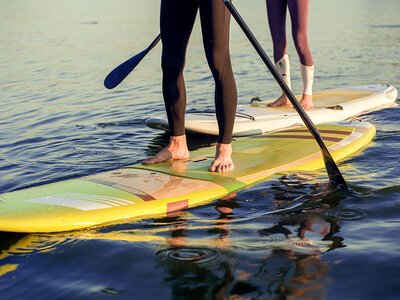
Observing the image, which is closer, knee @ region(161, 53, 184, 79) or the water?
the water

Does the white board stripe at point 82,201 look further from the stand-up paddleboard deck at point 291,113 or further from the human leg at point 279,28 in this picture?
the human leg at point 279,28

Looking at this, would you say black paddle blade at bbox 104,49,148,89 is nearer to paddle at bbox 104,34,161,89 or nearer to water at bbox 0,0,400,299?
paddle at bbox 104,34,161,89

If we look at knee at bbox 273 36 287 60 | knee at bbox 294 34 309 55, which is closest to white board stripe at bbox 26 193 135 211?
knee at bbox 294 34 309 55

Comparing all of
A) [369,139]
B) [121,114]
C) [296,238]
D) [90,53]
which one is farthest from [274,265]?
[90,53]

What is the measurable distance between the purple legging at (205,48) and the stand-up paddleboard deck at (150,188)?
1.16 ft

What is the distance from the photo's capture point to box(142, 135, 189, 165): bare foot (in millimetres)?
3883

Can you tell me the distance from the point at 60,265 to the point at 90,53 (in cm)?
1080

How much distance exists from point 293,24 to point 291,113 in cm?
97

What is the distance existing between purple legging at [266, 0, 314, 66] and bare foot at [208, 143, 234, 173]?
246 cm

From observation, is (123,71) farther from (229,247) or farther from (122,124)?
(122,124)

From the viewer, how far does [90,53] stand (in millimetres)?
12734

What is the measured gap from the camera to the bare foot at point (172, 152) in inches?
153

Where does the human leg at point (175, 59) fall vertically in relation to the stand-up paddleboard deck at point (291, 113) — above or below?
above

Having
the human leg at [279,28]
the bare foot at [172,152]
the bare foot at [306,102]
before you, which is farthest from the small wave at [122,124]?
the bare foot at [172,152]
